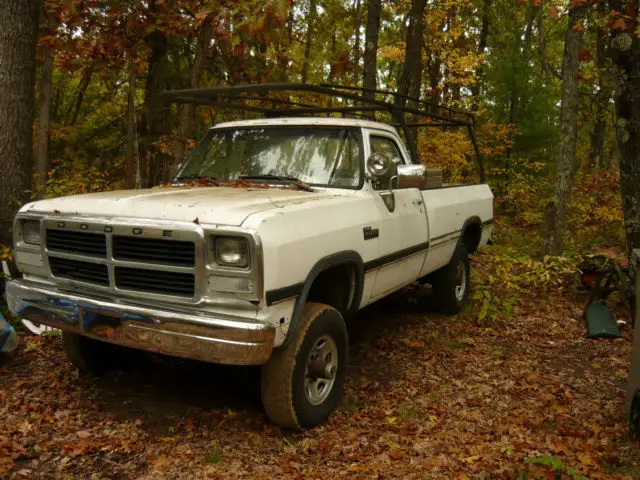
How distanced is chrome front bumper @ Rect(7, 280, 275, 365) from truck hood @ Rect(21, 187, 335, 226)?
0.59 meters

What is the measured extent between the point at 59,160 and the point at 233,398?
45.9 ft

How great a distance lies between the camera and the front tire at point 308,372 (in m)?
3.68

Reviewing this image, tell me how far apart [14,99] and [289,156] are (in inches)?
132

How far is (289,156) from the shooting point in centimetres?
490

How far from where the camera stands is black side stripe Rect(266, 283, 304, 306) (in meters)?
3.32

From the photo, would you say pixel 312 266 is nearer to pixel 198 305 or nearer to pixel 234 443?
pixel 198 305

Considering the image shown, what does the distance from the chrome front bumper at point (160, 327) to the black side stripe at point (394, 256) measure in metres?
1.51

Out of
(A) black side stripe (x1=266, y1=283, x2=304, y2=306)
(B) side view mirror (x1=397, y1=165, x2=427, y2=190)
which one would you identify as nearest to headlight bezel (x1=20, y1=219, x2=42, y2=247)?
(A) black side stripe (x1=266, y1=283, x2=304, y2=306)

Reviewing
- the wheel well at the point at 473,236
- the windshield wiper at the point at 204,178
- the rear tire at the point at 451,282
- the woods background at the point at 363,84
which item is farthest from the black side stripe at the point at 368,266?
the woods background at the point at 363,84

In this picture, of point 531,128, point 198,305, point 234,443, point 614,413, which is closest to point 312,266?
point 198,305

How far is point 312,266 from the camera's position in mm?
3725

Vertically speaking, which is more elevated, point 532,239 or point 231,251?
point 231,251

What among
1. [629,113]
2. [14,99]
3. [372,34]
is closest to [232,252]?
[14,99]

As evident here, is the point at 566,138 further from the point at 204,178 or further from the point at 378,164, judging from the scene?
the point at 204,178
